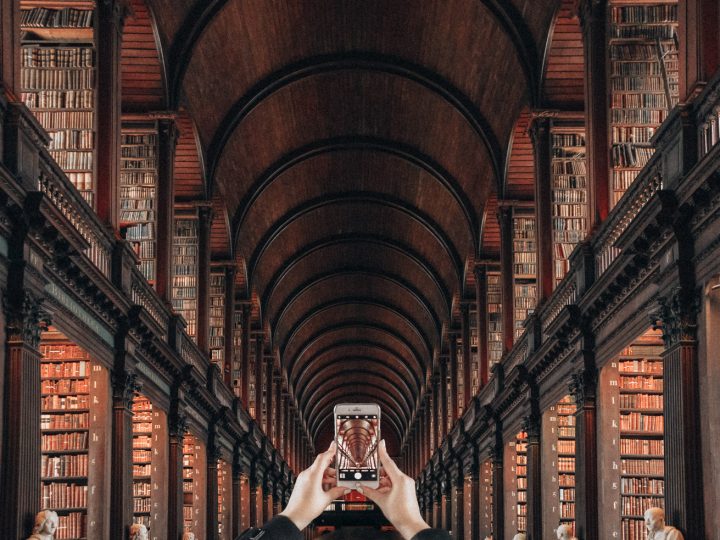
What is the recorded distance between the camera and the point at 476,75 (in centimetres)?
2170

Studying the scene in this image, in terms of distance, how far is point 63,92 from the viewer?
1442 cm

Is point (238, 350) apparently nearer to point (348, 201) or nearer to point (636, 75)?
point (348, 201)

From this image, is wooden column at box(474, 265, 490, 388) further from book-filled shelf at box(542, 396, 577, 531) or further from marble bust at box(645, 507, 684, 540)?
marble bust at box(645, 507, 684, 540)

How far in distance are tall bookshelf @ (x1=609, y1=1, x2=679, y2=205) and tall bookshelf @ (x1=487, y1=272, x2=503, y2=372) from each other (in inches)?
461

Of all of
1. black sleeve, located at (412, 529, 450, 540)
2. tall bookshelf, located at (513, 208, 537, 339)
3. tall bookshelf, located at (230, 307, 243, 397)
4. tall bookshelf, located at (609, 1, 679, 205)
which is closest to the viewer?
black sleeve, located at (412, 529, 450, 540)

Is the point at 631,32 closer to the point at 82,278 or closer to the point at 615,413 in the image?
the point at 615,413

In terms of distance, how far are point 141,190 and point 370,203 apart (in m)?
14.0

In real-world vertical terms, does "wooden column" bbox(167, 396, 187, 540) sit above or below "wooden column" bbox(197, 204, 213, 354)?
below

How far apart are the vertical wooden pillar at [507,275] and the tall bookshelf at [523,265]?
74mm

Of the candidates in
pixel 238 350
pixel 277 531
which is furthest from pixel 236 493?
pixel 277 531

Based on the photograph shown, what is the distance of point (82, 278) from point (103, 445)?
253 cm

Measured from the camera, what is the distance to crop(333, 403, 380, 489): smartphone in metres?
2.86

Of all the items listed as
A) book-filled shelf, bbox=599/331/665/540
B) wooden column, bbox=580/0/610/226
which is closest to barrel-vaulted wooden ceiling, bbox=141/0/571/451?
wooden column, bbox=580/0/610/226

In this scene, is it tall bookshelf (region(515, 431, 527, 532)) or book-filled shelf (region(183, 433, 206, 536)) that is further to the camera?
book-filled shelf (region(183, 433, 206, 536))
